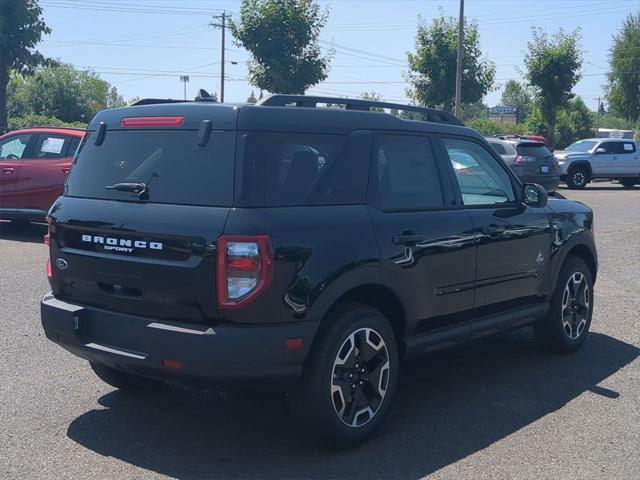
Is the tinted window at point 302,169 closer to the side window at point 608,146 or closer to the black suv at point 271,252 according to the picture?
the black suv at point 271,252

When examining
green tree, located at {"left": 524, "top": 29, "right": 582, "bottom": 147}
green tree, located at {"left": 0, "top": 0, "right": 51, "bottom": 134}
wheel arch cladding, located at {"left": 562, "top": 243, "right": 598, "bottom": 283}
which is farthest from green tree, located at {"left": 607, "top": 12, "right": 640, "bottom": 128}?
wheel arch cladding, located at {"left": 562, "top": 243, "right": 598, "bottom": 283}

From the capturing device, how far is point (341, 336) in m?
4.51

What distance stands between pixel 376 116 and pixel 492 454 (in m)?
2.16

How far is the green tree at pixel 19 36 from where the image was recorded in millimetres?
20312

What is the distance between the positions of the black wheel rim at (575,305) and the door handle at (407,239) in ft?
6.92

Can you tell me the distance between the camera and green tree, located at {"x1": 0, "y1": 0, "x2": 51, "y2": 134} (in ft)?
66.6

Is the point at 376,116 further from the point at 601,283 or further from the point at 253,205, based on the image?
the point at 601,283

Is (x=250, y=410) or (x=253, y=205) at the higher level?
(x=253, y=205)

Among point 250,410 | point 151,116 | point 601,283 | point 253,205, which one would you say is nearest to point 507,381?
point 250,410

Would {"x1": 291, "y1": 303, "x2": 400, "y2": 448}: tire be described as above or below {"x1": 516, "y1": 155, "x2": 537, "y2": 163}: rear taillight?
below

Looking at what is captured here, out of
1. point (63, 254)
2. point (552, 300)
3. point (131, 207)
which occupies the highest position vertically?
point (131, 207)

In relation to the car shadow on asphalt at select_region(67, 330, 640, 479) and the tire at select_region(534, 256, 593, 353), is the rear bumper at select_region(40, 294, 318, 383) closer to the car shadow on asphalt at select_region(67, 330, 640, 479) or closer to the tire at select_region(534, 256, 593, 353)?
the car shadow on asphalt at select_region(67, 330, 640, 479)

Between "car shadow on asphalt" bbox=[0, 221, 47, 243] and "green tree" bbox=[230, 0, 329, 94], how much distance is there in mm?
16619

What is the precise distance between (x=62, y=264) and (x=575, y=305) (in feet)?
13.8
